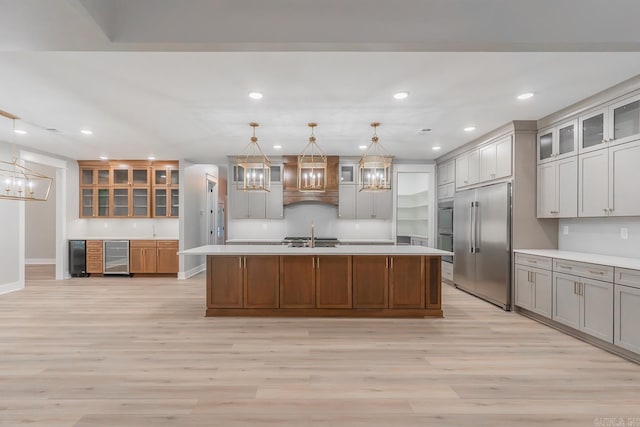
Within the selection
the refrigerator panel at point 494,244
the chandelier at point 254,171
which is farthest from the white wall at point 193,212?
the refrigerator panel at point 494,244

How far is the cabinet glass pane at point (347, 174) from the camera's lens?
7.16 metres

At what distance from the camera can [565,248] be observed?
4.51 metres

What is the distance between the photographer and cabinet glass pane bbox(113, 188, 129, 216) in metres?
7.71

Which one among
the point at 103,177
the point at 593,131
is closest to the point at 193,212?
the point at 103,177

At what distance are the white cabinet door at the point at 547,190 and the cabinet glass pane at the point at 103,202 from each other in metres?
8.40

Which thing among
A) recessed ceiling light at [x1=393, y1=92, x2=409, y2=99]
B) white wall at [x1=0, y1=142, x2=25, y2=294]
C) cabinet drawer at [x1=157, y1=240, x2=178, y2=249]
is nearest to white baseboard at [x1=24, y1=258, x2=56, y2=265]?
white wall at [x1=0, y1=142, x2=25, y2=294]

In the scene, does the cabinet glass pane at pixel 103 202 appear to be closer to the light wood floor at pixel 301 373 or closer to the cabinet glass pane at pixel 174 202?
the cabinet glass pane at pixel 174 202

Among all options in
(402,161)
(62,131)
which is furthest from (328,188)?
(62,131)

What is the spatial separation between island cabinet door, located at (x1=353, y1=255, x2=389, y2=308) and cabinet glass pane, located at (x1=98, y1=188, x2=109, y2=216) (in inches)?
247

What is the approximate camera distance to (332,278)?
14.6 ft

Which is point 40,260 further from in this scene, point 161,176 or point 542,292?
point 542,292

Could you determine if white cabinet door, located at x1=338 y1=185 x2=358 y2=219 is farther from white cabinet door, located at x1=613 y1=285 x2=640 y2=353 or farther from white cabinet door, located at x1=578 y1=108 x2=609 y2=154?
white cabinet door, located at x1=613 y1=285 x2=640 y2=353

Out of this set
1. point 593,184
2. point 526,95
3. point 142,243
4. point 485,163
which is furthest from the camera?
point 142,243

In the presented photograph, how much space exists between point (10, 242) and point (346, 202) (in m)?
6.18
